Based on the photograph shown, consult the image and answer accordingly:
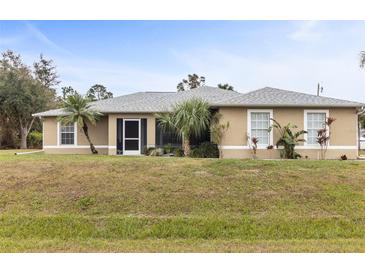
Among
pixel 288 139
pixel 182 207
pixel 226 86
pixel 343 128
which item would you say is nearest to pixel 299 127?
pixel 288 139

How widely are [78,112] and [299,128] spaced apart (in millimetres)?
12193

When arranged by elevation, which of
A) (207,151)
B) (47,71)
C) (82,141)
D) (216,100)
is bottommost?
(207,151)

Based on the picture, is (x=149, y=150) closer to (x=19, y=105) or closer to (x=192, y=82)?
(x=19, y=105)

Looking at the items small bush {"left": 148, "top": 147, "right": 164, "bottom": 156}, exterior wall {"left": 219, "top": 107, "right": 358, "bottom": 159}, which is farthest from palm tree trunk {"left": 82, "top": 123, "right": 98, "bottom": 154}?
exterior wall {"left": 219, "top": 107, "right": 358, "bottom": 159}

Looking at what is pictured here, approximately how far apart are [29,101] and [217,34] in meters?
21.7

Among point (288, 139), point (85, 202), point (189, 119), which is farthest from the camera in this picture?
point (189, 119)

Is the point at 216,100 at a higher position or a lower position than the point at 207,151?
higher

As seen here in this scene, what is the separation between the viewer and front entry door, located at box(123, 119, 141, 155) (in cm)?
2181

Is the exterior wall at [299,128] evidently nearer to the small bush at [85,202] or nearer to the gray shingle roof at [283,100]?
the gray shingle roof at [283,100]

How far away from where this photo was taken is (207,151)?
18.5 m

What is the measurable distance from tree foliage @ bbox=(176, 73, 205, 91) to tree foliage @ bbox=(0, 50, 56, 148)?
87.6 ft

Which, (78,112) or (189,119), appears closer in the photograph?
(189,119)

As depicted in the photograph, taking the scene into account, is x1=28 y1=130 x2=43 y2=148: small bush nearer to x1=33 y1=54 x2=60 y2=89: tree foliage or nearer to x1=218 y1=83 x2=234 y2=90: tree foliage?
x1=33 y1=54 x2=60 y2=89: tree foliage
